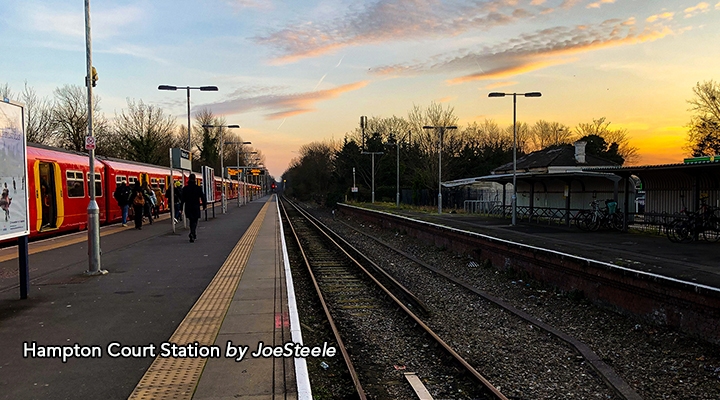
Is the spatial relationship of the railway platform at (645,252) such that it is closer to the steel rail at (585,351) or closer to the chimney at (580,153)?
the steel rail at (585,351)

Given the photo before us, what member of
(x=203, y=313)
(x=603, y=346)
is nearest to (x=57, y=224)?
(x=203, y=313)

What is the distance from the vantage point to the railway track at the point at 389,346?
5.68 metres

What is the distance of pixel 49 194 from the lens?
15.8m

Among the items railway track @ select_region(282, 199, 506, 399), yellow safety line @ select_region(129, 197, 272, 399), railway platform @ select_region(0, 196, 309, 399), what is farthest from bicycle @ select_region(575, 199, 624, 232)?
yellow safety line @ select_region(129, 197, 272, 399)

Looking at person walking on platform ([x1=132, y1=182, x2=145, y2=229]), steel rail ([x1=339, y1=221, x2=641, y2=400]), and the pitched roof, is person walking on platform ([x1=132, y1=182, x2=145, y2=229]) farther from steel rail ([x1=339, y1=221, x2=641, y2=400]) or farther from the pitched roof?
the pitched roof

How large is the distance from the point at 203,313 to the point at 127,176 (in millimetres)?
19508

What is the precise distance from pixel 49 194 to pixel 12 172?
1027 centimetres

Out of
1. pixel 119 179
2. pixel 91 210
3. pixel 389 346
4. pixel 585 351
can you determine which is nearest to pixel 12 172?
pixel 91 210

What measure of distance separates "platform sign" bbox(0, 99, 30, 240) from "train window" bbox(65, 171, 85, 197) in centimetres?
1091

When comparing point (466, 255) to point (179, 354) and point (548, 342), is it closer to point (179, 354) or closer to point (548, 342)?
point (548, 342)

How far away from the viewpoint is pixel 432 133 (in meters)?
56.8

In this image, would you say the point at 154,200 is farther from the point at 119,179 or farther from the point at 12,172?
the point at 12,172

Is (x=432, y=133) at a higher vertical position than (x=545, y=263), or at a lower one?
higher

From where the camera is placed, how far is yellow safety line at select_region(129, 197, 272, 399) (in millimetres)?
4176
